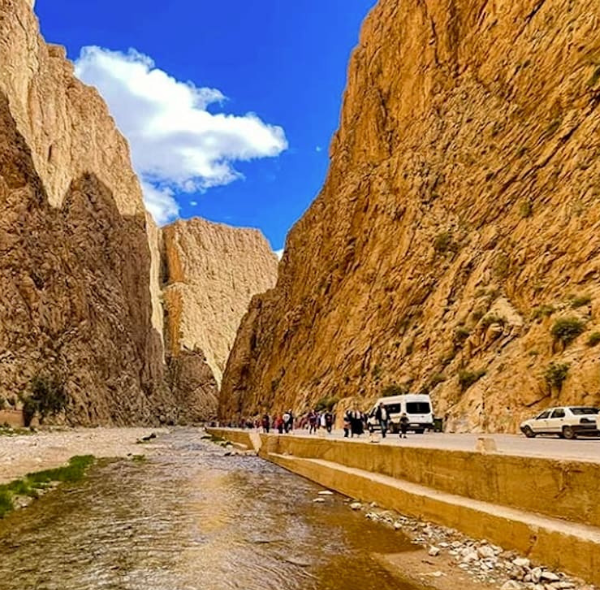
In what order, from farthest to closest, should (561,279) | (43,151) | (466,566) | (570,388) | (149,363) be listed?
(149,363) < (43,151) < (561,279) < (570,388) < (466,566)

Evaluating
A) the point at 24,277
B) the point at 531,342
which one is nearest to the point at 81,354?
the point at 24,277

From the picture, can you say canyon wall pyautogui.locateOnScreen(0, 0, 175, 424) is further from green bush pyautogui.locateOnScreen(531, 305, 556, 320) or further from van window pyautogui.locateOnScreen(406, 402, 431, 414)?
green bush pyautogui.locateOnScreen(531, 305, 556, 320)

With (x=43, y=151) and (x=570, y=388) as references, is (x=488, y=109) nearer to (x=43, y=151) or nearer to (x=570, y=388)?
(x=570, y=388)

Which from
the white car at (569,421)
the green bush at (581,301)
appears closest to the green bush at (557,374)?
the white car at (569,421)

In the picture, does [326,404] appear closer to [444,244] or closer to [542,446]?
[444,244]

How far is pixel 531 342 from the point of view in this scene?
22.2 metres

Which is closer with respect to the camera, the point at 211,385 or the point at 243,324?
the point at 243,324

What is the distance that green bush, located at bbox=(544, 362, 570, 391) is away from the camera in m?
19.3

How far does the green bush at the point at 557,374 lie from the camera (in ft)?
63.4

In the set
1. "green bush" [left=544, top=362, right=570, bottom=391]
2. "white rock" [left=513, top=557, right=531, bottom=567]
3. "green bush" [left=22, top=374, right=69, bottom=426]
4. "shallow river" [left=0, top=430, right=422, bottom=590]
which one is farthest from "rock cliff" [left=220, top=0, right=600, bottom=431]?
"green bush" [left=22, top=374, right=69, bottom=426]

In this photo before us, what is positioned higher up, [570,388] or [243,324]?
[243,324]

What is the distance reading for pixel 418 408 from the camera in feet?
79.9

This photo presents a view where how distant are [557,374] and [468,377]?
5912mm

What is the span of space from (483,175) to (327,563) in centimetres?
2931
